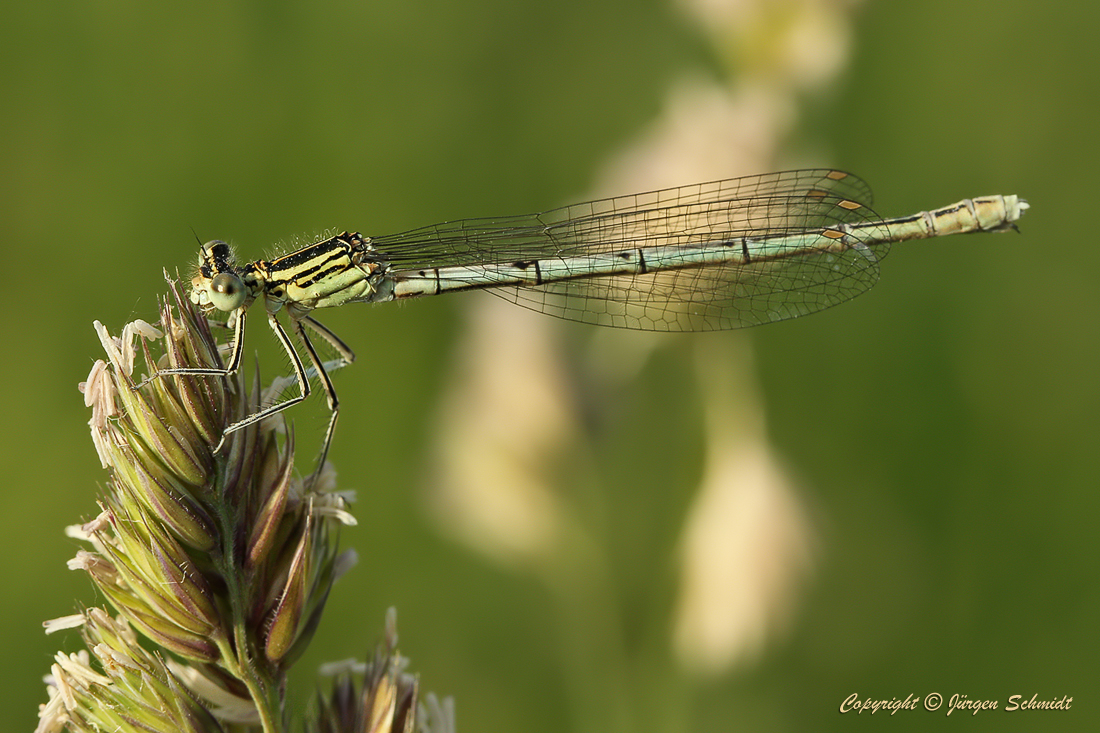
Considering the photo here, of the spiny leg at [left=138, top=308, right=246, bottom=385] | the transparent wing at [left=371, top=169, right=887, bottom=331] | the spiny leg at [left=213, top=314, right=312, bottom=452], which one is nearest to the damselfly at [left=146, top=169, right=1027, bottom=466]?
the transparent wing at [left=371, top=169, right=887, bottom=331]

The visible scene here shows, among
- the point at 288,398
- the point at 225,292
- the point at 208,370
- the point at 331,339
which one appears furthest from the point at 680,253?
the point at 208,370

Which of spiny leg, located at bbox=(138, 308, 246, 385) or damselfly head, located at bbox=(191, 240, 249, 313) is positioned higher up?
damselfly head, located at bbox=(191, 240, 249, 313)

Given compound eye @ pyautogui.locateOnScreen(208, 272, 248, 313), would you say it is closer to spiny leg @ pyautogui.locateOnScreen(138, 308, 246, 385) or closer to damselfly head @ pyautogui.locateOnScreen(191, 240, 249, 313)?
damselfly head @ pyautogui.locateOnScreen(191, 240, 249, 313)

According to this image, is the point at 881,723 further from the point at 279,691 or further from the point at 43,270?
the point at 43,270

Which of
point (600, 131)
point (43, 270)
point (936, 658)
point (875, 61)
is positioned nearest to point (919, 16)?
point (875, 61)

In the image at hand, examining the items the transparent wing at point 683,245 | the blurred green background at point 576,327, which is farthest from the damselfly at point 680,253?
the blurred green background at point 576,327

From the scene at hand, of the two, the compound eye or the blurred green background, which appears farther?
the blurred green background

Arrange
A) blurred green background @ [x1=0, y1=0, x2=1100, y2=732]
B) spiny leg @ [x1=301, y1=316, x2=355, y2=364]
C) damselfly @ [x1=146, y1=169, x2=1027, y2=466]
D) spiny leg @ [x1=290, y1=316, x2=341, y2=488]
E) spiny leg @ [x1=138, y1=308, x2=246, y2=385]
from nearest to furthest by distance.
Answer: spiny leg @ [x1=138, y1=308, x2=246, y2=385]
spiny leg @ [x1=290, y1=316, x2=341, y2=488]
spiny leg @ [x1=301, y1=316, x2=355, y2=364]
damselfly @ [x1=146, y1=169, x2=1027, y2=466]
blurred green background @ [x1=0, y1=0, x2=1100, y2=732]

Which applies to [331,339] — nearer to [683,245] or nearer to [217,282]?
[217,282]
